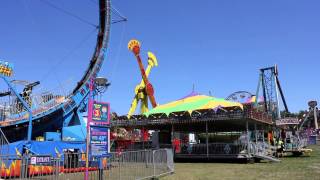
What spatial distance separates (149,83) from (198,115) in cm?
3369

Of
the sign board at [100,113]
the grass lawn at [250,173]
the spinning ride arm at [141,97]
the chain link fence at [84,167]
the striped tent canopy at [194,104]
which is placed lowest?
the grass lawn at [250,173]

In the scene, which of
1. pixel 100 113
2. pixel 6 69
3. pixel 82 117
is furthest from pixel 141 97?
pixel 100 113

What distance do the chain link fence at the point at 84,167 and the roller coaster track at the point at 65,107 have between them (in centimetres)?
651

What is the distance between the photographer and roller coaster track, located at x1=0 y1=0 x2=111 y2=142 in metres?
24.3

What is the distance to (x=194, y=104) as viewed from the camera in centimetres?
3325

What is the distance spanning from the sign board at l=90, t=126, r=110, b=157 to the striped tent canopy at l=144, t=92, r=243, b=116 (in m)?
17.1

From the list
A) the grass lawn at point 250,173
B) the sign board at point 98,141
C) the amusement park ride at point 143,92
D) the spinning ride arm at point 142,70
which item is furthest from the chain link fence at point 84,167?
the amusement park ride at point 143,92

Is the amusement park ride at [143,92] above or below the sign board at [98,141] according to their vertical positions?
above

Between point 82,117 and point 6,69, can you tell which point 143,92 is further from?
point 6,69

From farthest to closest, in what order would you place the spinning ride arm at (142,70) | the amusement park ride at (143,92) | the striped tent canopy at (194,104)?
1. the amusement park ride at (143,92)
2. the spinning ride arm at (142,70)
3. the striped tent canopy at (194,104)

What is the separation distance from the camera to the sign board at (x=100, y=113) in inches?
529

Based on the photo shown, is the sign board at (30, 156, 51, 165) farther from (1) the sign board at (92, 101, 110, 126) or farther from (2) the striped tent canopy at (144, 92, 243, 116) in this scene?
(2) the striped tent canopy at (144, 92, 243, 116)

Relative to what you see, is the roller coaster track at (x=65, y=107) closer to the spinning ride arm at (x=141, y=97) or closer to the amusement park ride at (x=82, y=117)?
the amusement park ride at (x=82, y=117)

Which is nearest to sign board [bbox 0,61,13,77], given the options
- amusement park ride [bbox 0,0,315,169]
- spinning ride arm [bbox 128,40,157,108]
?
amusement park ride [bbox 0,0,315,169]
